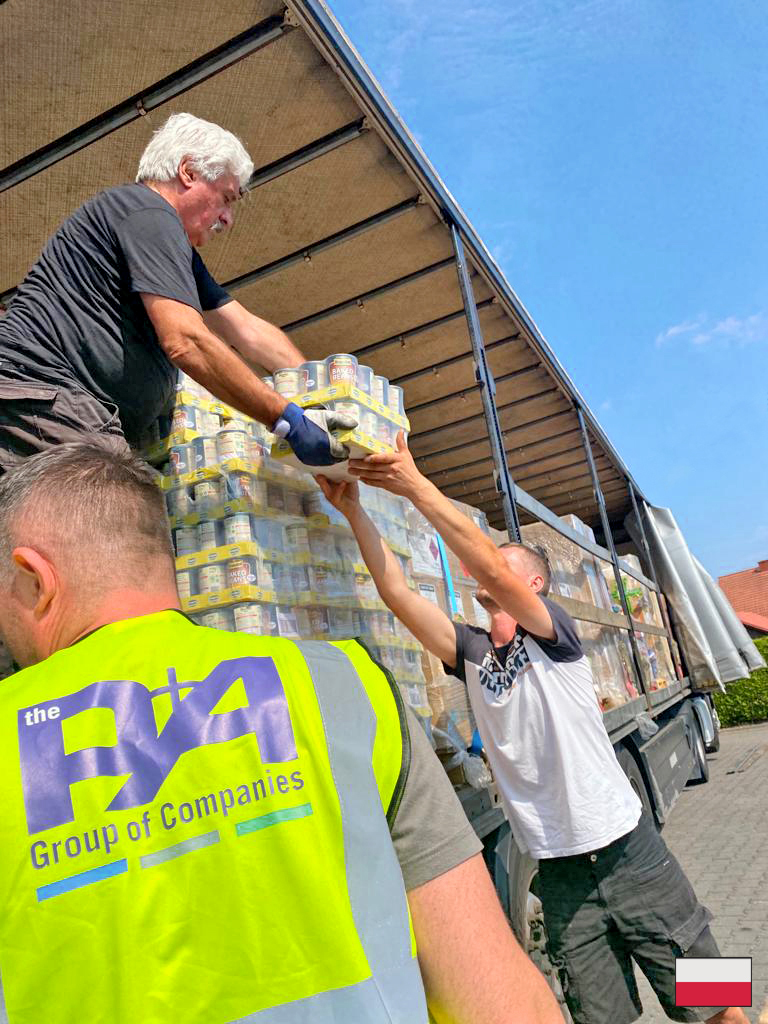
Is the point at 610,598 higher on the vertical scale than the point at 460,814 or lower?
higher

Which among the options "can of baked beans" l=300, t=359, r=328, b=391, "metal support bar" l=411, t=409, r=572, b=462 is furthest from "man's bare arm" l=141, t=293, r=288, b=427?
"metal support bar" l=411, t=409, r=572, b=462

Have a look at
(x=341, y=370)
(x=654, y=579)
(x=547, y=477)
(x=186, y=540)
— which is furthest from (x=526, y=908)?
(x=654, y=579)

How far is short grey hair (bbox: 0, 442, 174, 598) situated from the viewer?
3.67ft

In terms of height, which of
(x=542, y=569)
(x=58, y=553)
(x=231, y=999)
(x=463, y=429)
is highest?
(x=463, y=429)

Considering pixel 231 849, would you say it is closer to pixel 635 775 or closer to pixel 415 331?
pixel 415 331

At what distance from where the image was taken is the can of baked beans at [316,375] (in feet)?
9.11

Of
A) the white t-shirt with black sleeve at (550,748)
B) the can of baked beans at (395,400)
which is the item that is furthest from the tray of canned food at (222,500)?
the white t-shirt with black sleeve at (550,748)

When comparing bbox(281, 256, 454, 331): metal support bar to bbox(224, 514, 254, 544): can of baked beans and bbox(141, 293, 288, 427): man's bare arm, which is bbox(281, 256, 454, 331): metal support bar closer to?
bbox(224, 514, 254, 544): can of baked beans

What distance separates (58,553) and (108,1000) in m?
0.59

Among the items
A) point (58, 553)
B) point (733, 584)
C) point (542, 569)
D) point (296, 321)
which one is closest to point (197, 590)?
point (58, 553)

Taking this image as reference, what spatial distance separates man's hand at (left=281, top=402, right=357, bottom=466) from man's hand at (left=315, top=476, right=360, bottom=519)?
0.92ft

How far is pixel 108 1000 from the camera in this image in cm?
77

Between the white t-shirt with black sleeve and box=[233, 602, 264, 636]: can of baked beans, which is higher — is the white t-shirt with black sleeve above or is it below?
below

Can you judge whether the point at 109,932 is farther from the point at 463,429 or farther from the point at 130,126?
the point at 463,429
